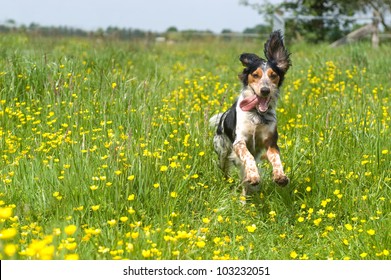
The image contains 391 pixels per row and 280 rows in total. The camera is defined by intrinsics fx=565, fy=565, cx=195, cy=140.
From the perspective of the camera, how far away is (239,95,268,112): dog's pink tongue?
453cm

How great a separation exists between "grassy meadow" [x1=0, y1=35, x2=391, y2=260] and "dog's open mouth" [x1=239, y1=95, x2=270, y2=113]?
1.59 feet

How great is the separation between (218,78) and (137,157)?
5.38 meters

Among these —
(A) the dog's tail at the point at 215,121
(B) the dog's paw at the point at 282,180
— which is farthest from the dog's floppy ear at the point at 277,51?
(B) the dog's paw at the point at 282,180

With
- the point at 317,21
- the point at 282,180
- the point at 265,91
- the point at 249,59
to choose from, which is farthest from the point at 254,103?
the point at 317,21

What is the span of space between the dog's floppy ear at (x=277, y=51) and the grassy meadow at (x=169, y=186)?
57 cm

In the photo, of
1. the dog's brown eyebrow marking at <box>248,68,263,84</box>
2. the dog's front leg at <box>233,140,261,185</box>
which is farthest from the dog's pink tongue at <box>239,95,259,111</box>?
the dog's front leg at <box>233,140,261,185</box>

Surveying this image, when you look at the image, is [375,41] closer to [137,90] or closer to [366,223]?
[137,90]

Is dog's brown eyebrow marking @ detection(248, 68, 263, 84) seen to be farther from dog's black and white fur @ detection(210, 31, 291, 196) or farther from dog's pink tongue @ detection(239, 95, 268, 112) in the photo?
dog's pink tongue @ detection(239, 95, 268, 112)

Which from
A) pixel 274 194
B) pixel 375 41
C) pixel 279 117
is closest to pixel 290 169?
pixel 274 194

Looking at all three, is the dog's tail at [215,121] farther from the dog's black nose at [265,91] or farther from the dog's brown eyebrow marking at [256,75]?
the dog's black nose at [265,91]

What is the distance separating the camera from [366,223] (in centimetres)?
351

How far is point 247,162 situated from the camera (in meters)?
4.21

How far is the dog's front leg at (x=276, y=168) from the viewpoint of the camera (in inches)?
160
